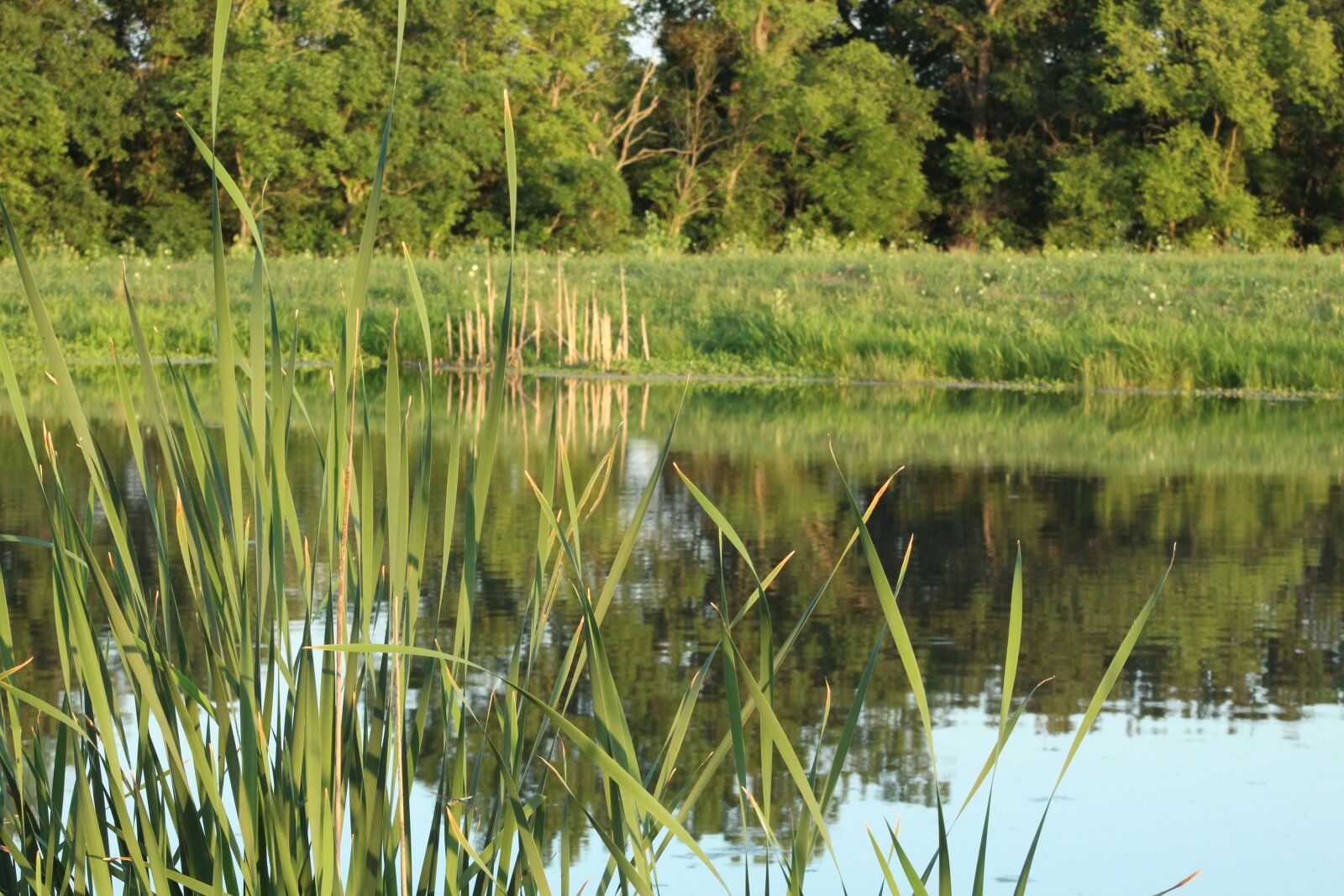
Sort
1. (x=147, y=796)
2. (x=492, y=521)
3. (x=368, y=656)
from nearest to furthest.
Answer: (x=368, y=656), (x=147, y=796), (x=492, y=521)

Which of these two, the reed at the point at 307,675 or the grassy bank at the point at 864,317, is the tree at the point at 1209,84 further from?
the reed at the point at 307,675

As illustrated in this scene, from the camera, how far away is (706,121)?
42188mm

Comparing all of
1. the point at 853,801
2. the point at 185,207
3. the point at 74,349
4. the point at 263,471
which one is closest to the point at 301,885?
the point at 263,471

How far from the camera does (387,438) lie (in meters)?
1.79

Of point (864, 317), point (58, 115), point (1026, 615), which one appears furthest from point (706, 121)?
point (1026, 615)

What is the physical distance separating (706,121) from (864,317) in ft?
75.8

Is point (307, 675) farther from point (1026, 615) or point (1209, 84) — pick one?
point (1209, 84)

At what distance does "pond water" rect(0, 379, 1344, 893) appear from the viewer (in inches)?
159

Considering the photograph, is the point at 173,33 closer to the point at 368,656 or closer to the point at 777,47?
the point at 777,47

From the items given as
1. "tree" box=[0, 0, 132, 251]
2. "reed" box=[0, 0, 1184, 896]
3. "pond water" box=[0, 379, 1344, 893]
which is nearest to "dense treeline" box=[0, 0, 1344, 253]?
"tree" box=[0, 0, 132, 251]

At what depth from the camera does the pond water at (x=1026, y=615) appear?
13.2 feet

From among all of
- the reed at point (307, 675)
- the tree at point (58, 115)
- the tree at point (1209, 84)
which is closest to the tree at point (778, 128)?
the tree at point (1209, 84)

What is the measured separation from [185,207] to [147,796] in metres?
37.5

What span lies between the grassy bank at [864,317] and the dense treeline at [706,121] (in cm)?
1232
